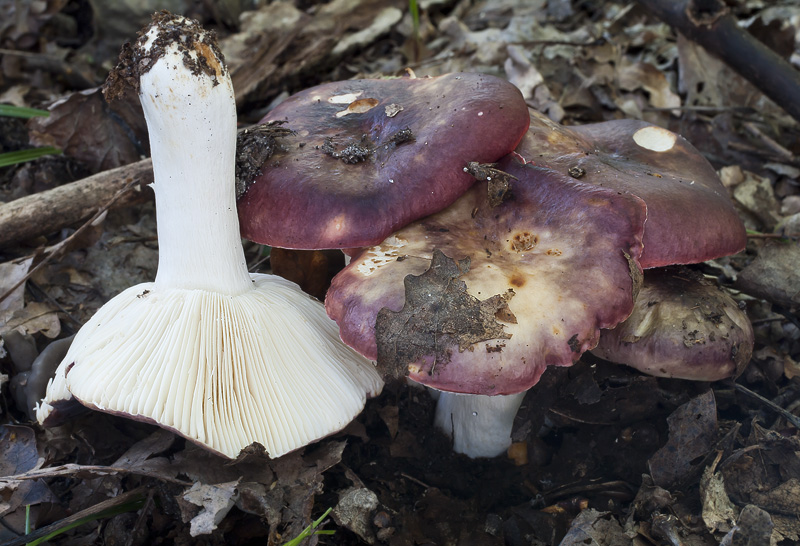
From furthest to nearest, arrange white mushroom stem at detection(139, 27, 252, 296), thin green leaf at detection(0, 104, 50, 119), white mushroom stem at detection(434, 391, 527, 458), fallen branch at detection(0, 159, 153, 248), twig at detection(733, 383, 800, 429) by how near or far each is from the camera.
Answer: thin green leaf at detection(0, 104, 50, 119), fallen branch at detection(0, 159, 153, 248), white mushroom stem at detection(434, 391, 527, 458), twig at detection(733, 383, 800, 429), white mushroom stem at detection(139, 27, 252, 296)

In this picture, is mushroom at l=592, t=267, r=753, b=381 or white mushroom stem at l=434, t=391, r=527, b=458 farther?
white mushroom stem at l=434, t=391, r=527, b=458

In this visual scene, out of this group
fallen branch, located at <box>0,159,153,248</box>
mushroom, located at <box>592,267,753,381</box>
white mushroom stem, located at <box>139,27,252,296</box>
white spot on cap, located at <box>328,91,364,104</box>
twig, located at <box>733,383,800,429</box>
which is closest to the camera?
white mushroom stem, located at <box>139,27,252,296</box>

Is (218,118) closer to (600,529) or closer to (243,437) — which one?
(243,437)

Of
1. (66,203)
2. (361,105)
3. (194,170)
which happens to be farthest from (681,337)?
(66,203)

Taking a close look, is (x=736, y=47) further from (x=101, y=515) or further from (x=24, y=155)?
(x=24, y=155)

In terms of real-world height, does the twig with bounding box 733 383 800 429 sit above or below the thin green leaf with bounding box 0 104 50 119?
below

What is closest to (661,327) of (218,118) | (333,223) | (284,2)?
(333,223)

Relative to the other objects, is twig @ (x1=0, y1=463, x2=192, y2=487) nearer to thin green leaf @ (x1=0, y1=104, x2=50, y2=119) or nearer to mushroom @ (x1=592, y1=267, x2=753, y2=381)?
mushroom @ (x1=592, y1=267, x2=753, y2=381)

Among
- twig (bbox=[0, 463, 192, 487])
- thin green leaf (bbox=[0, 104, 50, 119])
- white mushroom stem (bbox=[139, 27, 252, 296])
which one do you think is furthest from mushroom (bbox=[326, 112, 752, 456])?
thin green leaf (bbox=[0, 104, 50, 119])
